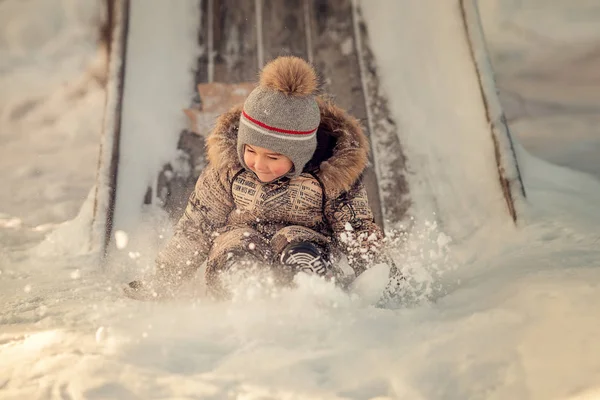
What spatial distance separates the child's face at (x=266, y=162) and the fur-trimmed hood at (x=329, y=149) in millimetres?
91

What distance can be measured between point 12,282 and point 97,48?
1.63 meters

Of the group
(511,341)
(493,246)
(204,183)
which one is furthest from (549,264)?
(204,183)

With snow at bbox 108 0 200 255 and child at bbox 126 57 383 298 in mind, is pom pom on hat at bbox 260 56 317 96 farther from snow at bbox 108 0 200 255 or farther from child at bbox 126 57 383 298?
snow at bbox 108 0 200 255

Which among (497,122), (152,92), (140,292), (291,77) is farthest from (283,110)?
(152,92)

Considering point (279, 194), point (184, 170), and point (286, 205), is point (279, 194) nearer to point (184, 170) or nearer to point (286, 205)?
point (286, 205)

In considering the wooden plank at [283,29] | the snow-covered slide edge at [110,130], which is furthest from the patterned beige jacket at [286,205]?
the wooden plank at [283,29]

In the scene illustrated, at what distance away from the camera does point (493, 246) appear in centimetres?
216

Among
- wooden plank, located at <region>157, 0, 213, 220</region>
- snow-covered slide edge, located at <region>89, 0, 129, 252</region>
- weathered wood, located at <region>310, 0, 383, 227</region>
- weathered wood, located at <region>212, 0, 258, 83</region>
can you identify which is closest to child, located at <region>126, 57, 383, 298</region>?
snow-covered slide edge, located at <region>89, 0, 129, 252</region>

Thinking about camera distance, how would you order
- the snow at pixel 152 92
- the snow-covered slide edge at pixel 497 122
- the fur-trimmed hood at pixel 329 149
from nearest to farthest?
the fur-trimmed hood at pixel 329 149 < the snow-covered slide edge at pixel 497 122 < the snow at pixel 152 92

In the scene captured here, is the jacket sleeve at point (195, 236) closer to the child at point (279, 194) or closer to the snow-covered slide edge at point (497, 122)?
the child at point (279, 194)

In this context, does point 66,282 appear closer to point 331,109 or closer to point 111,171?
point 111,171

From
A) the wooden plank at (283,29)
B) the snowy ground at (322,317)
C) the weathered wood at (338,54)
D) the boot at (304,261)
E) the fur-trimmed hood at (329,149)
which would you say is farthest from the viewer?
the wooden plank at (283,29)

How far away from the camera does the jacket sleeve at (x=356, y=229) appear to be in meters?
1.83

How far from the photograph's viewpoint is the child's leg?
1688mm
